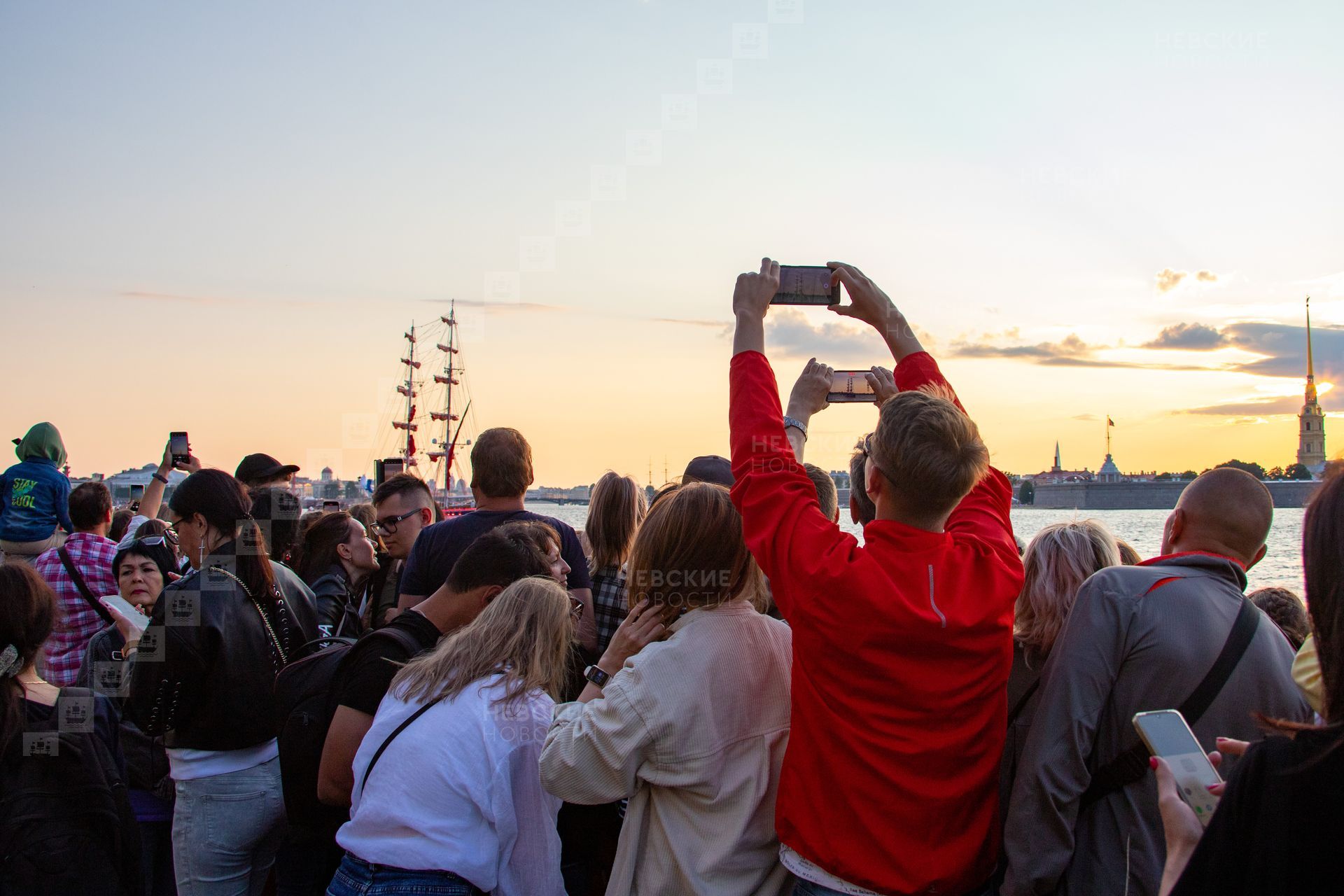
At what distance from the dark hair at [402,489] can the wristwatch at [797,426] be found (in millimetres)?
3217

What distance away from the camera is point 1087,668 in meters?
2.76

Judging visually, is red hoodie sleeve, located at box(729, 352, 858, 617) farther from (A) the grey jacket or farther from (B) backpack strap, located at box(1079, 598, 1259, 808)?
(B) backpack strap, located at box(1079, 598, 1259, 808)

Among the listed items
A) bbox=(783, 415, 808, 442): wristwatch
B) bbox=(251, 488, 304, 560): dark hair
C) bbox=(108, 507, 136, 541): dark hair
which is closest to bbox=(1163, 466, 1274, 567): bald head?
bbox=(783, 415, 808, 442): wristwatch

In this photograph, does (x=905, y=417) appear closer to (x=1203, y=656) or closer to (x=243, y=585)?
(x=1203, y=656)

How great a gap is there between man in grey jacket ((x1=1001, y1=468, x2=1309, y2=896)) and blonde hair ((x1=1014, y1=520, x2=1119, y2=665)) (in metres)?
0.60

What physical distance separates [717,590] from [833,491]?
7.09 feet

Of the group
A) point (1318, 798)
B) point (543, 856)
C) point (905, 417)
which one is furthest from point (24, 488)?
point (1318, 798)

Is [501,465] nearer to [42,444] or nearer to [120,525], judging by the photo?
[42,444]

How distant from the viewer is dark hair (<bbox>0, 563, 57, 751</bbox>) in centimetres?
349

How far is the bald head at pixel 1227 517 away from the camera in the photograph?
301cm

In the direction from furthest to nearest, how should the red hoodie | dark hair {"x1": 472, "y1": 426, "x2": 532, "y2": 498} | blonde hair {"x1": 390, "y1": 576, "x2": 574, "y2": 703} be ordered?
dark hair {"x1": 472, "y1": 426, "x2": 532, "y2": 498} < blonde hair {"x1": 390, "y1": 576, "x2": 574, "y2": 703} < the red hoodie

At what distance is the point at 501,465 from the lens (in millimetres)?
4922

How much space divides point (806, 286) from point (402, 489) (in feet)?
11.2

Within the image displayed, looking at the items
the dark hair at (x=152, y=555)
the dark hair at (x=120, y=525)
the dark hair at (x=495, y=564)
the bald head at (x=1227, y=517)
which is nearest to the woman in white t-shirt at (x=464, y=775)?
→ the dark hair at (x=495, y=564)
